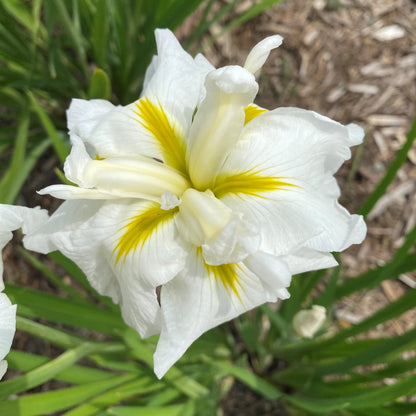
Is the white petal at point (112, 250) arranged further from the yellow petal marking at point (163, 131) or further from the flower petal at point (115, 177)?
the yellow petal marking at point (163, 131)

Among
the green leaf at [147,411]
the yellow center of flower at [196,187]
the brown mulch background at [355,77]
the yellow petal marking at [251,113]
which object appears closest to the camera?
the yellow center of flower at [196,187]

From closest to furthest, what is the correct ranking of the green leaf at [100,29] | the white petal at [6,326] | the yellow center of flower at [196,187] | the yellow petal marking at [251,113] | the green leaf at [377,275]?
the white petal at [6,326] < the yellow center of flower at [196,187] < the yellow petal marking at [251,113] < the green leaf at [377,275] < the green leaf at [100,29]

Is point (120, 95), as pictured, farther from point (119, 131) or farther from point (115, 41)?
point (119, 131)

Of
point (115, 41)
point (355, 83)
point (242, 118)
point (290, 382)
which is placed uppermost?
point (242, 118)

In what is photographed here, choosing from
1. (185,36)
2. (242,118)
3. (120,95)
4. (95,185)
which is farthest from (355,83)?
(95,185)

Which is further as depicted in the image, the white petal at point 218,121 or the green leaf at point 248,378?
the green leaf at point 248,378

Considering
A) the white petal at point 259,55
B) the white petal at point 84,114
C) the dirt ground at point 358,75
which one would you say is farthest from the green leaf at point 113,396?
the dirt ground at point 358,75
